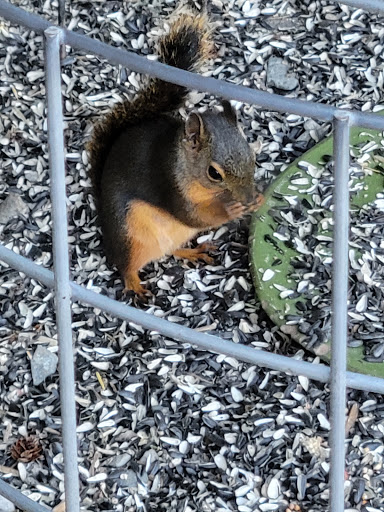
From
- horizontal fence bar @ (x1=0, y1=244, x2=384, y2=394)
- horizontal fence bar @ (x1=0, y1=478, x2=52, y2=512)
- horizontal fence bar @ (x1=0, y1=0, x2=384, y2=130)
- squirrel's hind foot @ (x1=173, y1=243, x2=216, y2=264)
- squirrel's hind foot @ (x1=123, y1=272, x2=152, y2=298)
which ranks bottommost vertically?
squirrel's hind foot @ (x1=123, y1=272, x2=152, y2=298)

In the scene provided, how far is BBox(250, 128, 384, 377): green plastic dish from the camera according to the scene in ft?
7.45

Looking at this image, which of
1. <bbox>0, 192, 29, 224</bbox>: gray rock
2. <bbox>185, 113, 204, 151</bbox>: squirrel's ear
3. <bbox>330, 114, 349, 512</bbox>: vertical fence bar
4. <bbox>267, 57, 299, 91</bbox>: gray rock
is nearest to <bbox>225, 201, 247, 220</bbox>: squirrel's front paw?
<bbox>185, 113, 204, 151</bbox>: squirrel's ear

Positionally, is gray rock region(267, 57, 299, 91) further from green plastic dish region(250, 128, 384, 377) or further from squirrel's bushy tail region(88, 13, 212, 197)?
squirrel's bushy tail region(88, 13, 212, 197)

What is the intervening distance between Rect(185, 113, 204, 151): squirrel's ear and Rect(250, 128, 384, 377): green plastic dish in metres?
0.39

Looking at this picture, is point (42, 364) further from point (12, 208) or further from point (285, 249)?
point (285, 249)

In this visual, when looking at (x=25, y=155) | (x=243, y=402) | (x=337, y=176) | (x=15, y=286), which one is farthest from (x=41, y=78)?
(x=337, y=176)

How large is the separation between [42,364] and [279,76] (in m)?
1.23

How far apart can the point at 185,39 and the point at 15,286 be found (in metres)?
0.78

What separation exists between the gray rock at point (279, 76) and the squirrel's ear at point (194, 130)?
2.62ft

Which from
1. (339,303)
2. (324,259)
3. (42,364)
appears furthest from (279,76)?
(339,303)

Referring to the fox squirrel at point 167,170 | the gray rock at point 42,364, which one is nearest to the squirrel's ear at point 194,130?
the fox squirrel at point 167,170

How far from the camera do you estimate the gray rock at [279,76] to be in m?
2.94

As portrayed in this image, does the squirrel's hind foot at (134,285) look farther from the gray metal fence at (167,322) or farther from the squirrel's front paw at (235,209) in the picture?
the gray metal fence at (167,322)

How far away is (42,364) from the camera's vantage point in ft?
7.57
